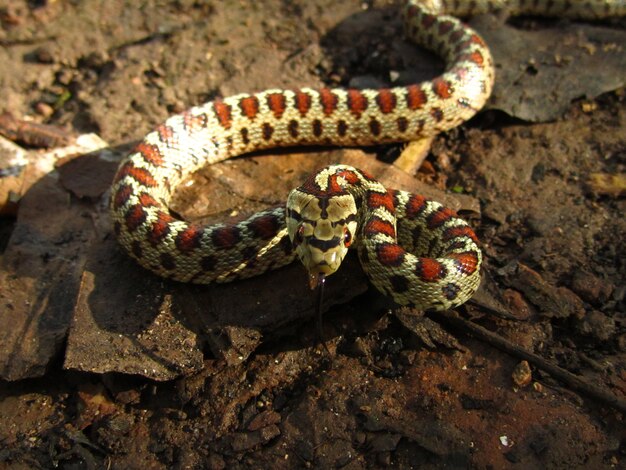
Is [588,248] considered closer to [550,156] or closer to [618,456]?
[550,156]

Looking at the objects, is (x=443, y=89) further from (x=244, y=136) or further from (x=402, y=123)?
(x=244, y=136)

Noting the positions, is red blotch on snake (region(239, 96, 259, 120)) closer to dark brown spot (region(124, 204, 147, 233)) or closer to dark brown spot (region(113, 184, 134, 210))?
dark brown spot (region(113, 184, 134, 210))

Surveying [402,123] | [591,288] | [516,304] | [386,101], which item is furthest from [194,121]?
[591,288]

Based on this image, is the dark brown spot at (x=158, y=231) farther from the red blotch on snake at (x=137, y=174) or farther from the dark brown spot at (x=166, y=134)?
the dark brown spot at (x=166, y=134)

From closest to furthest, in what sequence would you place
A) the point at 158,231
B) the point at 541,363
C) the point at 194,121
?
the point at 541,363 < the point at 158,231 < the point at 194,121

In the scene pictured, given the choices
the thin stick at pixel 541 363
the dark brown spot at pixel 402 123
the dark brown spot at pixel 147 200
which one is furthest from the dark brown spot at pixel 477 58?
the dark brown spot at pixel 147 200
